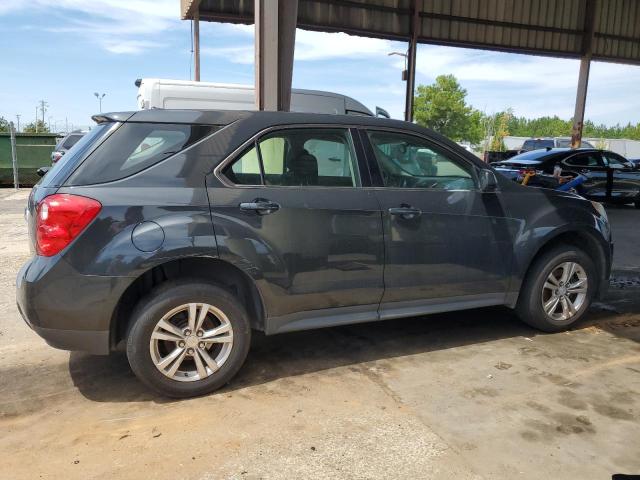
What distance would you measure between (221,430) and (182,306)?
2.52 ft

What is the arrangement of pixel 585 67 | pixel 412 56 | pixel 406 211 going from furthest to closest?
pixel 585 67, pixel 412 56, pixel 406 211

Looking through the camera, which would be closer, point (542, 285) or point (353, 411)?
point (353, 411)

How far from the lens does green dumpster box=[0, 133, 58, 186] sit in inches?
626

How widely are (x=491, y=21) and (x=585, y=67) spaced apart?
3667 millimetres

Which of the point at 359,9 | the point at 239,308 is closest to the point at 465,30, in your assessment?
the point at 359,9

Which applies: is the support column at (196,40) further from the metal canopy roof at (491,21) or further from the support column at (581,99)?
the support column at (581,99)

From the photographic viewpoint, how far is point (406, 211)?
3.78 meters

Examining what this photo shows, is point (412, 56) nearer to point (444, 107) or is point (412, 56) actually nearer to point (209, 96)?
point (209, 96)

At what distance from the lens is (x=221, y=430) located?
2.99 m

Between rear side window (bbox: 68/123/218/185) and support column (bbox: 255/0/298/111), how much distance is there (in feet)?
8.26

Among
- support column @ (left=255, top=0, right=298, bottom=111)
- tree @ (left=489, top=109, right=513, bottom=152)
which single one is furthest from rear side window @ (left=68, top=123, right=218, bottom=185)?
tree @ (left=489, top=109, right=513, bottom=152)

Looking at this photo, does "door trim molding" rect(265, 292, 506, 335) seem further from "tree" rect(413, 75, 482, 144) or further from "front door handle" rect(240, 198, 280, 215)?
"tree" rect(413, 75, 482, 144)

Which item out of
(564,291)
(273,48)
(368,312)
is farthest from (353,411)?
(273,48)

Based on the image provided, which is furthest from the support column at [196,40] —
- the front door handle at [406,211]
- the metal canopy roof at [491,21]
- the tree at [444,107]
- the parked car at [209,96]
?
the tree at [444,107]
